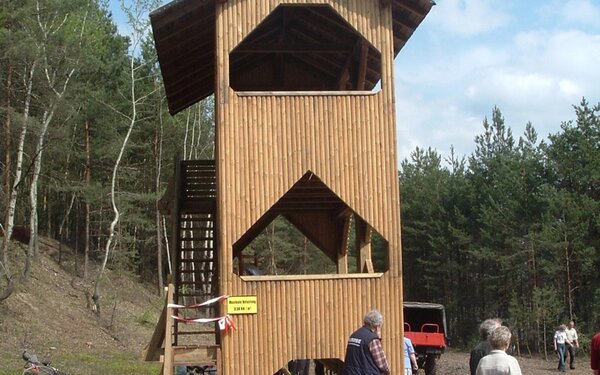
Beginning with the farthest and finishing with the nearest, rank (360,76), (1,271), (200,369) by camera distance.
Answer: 1. (1,271)
2. (200,369)
3. (360,76)

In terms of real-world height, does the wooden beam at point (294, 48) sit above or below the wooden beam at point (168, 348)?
above

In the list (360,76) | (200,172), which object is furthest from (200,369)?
(360,76)

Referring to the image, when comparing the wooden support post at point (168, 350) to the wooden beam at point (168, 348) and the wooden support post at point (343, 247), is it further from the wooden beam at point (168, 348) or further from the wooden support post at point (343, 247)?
the wooden support post at point (343, 247)

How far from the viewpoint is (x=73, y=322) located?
3080 centimetres

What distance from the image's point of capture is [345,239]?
17531 millimetres

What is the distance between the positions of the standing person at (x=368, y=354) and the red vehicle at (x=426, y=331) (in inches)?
637

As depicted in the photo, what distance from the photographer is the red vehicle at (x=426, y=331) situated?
24.6 metres

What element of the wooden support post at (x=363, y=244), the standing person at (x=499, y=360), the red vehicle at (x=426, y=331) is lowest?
the red vehicle at (x=426, y=331)

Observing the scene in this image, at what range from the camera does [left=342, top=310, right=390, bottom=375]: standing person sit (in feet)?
27.8

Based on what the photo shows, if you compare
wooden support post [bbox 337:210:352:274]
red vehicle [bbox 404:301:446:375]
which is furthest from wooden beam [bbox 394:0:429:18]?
red vehicle [bbox 404:301:446:375]

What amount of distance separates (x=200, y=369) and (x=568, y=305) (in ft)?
102

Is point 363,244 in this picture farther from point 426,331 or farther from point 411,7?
point 426,331

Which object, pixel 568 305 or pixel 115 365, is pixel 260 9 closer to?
pixel 115 365

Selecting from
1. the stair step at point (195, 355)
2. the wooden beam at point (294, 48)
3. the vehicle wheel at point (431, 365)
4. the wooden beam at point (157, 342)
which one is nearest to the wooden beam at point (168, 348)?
the stair step at point (195, 355)
